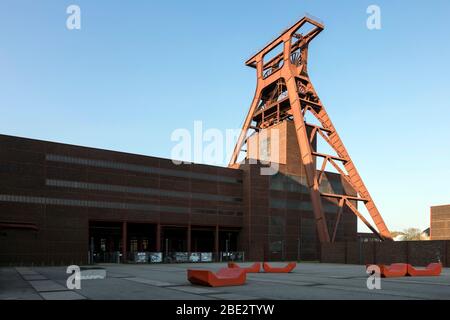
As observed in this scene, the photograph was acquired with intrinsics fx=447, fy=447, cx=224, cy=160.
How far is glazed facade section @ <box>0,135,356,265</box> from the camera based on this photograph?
171ft

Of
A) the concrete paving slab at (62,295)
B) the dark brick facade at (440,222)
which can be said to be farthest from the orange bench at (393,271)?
the dark brick facade at (440,222)

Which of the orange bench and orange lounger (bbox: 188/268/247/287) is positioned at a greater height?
orange lounger (bbox: 188/268/247/287)

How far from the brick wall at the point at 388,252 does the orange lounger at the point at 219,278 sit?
31198 mm

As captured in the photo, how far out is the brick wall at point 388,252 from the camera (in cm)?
4538

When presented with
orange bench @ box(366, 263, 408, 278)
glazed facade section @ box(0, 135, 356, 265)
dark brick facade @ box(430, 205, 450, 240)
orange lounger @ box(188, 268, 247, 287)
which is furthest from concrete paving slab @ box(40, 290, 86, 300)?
dark brick facade @ box(430, 205, 450, 240)

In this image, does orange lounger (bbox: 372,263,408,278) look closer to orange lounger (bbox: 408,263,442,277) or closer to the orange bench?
the orange bench

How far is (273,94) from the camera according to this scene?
3098 inches

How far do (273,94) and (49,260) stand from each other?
4555cm

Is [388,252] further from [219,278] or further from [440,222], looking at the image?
[440,222]

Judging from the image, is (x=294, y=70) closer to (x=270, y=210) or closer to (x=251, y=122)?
(x=251, y=122)

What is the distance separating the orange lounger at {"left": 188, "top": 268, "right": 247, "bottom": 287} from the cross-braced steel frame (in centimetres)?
3811

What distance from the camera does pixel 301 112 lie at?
69.2m

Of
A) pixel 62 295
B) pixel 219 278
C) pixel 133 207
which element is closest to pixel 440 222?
pixel 133 207
